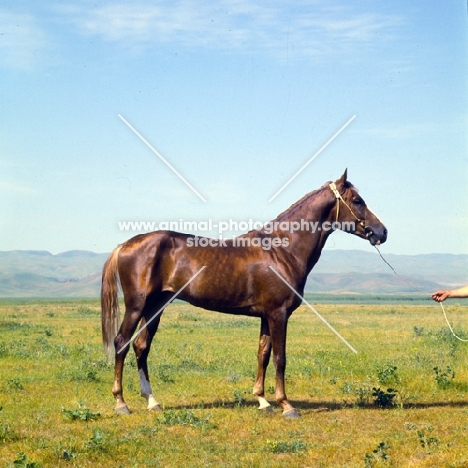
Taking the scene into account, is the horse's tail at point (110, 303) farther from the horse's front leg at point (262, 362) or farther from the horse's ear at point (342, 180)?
the horse's ear at point (342, 180)

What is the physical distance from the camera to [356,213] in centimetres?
1043

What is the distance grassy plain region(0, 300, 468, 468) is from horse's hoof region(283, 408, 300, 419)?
5.6 inches

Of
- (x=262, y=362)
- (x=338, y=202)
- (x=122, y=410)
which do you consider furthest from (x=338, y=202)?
(x=122, y=410)

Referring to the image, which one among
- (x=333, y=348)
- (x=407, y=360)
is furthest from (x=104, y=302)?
(x=333, y=348)

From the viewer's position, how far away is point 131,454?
7719mm

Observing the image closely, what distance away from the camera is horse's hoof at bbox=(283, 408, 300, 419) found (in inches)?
389

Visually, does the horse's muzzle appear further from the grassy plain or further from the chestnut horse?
the grassy plain

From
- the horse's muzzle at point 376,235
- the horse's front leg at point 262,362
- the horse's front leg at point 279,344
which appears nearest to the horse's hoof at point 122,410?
the horse's front leg at point 262,362

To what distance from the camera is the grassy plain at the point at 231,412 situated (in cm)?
763

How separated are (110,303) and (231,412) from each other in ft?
8.07

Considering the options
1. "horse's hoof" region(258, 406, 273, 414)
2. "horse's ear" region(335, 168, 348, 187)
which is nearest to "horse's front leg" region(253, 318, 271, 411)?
"horse's hoof" region(258, 406, 273, 414)

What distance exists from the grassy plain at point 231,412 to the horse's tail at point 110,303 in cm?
107

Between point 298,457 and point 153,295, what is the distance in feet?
11.9

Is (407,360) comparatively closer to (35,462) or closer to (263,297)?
(263,297)
